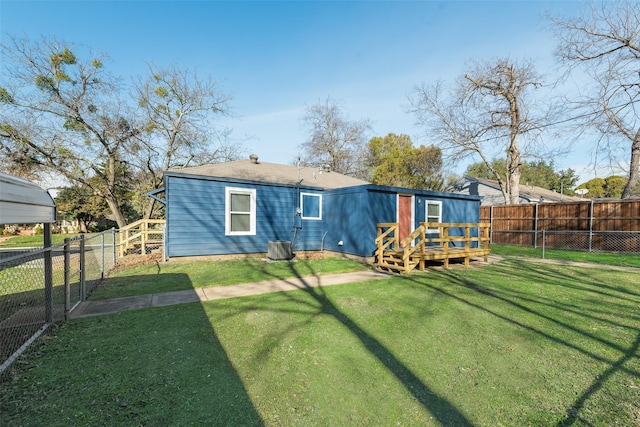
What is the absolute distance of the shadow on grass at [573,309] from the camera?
2.90m

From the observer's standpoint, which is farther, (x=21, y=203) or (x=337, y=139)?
(x=337, y=139)

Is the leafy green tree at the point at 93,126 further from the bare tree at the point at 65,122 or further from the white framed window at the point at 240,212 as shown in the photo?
the white framed window at the point at 240,212

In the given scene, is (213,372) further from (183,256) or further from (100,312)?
(183,256)

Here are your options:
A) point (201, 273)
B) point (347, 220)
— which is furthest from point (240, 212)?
point (347, 220)

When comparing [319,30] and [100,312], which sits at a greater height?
[319,30]

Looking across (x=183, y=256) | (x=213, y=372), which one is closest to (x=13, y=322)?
(x=213, y=372)

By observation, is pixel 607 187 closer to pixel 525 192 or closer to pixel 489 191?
pixel 525 192

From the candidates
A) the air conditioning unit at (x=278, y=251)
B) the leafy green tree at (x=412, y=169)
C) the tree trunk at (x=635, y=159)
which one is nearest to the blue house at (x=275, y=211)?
the air conditioning unit at (x=278, y=251)

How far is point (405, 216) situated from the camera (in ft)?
36.3

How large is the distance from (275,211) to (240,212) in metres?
1.33

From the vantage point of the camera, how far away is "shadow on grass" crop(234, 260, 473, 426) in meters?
2.26

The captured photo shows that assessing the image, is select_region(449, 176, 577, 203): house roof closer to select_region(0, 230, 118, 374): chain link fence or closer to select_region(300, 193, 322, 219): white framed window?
select_region(300, 193, 322, 219): white framed window

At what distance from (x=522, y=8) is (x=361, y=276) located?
11120 mm

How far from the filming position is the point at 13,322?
13.0 feet
